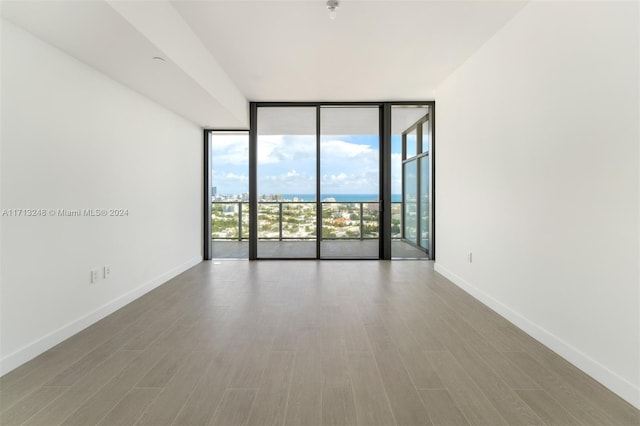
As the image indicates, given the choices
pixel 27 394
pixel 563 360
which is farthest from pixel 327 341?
pixel 27 394

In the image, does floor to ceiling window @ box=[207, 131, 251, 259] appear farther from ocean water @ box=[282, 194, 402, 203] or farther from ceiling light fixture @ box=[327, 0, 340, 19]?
ceiling light fixture @ box=[327, 0, 340, 19]

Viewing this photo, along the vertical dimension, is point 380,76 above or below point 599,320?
above

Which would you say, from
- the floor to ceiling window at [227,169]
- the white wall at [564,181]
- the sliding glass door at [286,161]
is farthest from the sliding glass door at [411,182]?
the floor to ceiling window at [227,169]

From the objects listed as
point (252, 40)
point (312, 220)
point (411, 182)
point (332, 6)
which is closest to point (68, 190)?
point (252, 40)

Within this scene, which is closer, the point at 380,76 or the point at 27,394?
the point at 27,394

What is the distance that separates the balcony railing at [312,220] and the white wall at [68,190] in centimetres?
198

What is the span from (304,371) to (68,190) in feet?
7.58

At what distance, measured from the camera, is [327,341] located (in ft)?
7.64

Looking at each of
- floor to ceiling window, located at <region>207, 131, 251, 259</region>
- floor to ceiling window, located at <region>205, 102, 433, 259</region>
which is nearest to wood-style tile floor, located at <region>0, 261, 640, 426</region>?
floor to ceiling window, located at <region>205, 102, 433, 259</region>

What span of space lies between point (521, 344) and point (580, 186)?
3.96 feet

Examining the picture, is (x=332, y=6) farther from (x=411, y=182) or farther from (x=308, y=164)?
(x=411, y=182)

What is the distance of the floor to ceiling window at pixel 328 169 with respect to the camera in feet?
17.4

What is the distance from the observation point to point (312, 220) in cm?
556

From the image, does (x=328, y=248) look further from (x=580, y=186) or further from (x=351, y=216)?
(x=580, y=186)
